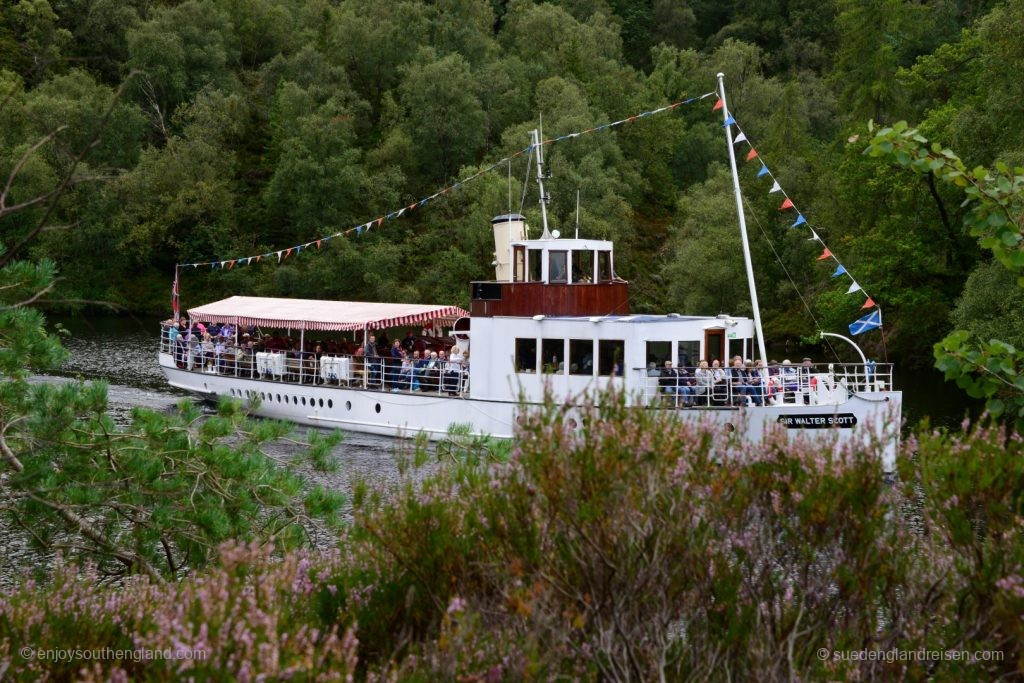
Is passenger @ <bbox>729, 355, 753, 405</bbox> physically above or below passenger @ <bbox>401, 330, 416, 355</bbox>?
below

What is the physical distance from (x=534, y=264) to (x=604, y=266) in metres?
2.06

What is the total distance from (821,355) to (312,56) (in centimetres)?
3881

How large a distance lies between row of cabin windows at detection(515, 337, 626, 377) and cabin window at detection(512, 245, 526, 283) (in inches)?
82.2

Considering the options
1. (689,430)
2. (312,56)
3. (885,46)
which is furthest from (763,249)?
(689,430)

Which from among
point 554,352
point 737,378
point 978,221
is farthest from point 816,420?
point 978,221

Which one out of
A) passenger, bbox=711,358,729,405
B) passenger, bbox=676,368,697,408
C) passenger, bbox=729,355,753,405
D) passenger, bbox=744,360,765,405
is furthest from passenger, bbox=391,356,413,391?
passenger, bbox=744,360,765,405

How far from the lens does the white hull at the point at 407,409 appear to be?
24.8m

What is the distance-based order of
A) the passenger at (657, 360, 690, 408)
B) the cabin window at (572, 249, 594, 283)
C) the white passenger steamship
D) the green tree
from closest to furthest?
the green tree < the white passenger steamship < the passenger at (657, 360, 690, 408) < the cabin window at (572, 249, 594, 283)

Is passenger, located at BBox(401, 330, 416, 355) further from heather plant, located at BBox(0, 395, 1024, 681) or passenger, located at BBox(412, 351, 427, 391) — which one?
heather plant, located at BBox(0, 395, 1024, 681)

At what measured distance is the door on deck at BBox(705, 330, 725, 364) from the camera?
2655cm

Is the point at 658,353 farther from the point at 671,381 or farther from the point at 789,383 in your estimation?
the point at 789,383

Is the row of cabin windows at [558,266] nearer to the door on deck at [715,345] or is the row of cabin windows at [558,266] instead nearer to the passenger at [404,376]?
the passenger at [404,376]

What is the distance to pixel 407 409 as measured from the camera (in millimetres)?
30125

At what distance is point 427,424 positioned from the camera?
29625 millimetres
